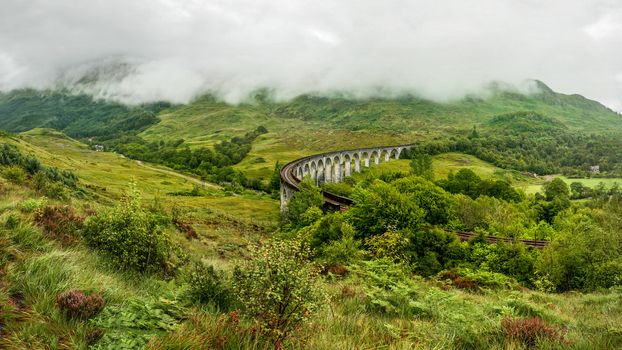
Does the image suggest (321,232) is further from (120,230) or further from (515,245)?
(120,230)

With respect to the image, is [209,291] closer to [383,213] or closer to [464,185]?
[383,213]

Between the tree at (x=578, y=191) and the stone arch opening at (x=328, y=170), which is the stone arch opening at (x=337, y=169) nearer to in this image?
the stone arch opening at (x=328, y=170)

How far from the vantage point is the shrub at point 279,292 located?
623 cm

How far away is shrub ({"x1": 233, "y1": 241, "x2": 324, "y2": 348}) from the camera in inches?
245

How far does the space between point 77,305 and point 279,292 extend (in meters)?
3.20

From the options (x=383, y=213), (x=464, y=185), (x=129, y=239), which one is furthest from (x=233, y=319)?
(x=464, y=185)

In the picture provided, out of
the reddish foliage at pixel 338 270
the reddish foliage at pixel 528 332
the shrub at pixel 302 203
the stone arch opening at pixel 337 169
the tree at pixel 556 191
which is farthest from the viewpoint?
the stone arch opening at pixel 337 169

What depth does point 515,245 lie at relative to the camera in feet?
137

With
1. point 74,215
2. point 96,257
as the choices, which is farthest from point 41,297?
point 74,215

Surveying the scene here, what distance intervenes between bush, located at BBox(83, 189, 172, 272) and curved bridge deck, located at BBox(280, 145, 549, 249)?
6171 centimetres

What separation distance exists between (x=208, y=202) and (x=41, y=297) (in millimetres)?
93644

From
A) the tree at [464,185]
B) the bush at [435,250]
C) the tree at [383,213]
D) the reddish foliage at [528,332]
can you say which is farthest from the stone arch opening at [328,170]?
the reddish foliage at [528,332]

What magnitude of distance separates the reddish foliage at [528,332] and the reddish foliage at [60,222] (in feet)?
39.7

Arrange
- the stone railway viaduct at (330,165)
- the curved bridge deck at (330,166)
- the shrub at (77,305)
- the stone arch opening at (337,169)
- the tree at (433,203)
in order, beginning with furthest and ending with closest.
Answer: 1. the stone arch opening at (337,169)
2. the stone railway viaduct at (330,165)
3. the curved bridge deck at (330,166)
4. the tree at (433,203)
5. the shrub at (77,305)
